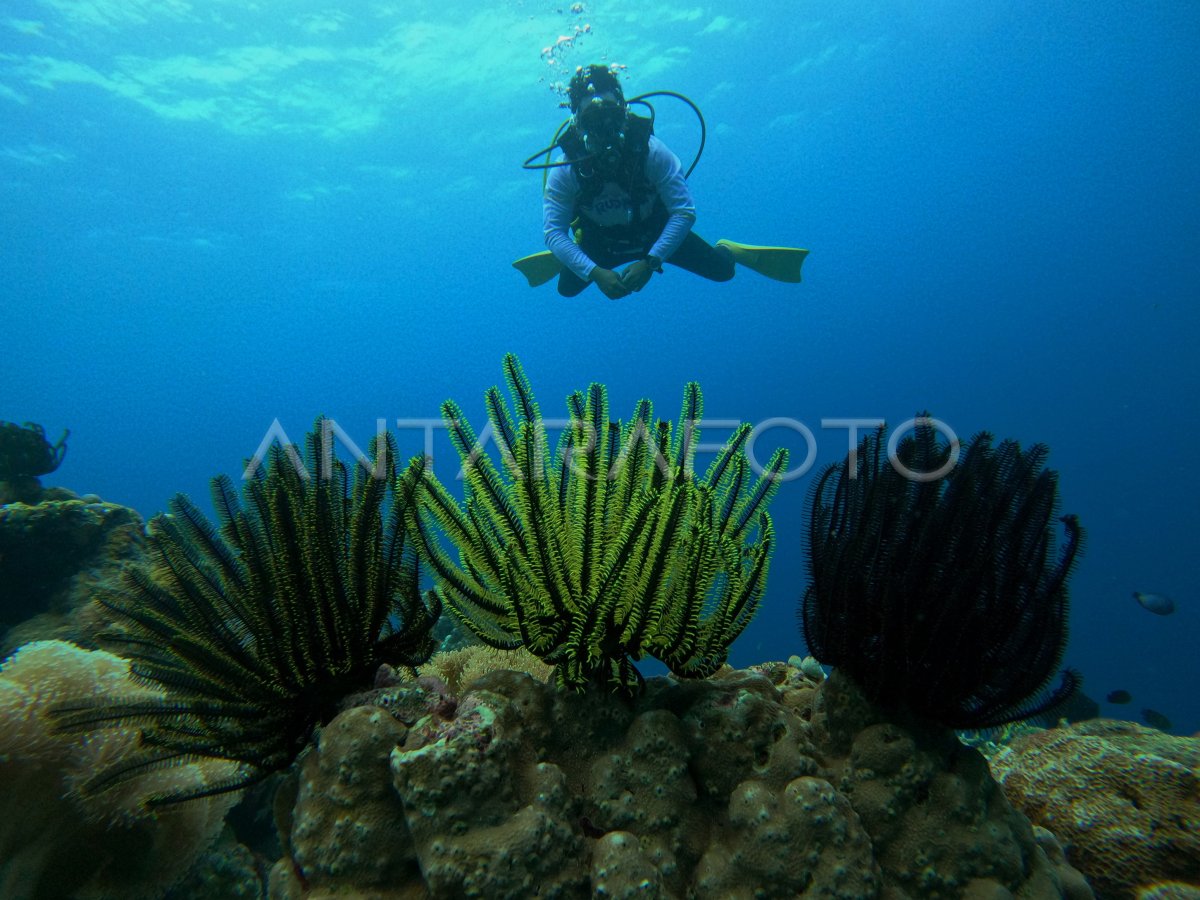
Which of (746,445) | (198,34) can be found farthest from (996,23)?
(746,445)

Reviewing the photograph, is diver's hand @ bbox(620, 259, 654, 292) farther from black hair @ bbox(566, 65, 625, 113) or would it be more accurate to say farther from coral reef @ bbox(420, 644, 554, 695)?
coral reef @ bbox(420, 644, 554, 695)

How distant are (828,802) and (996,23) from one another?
6799 cm

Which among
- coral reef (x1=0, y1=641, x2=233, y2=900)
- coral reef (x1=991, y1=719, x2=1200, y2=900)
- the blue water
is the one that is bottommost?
coral reef (x1=991, y1=719, x2=1200, y2=900)

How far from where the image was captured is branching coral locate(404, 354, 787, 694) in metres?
2.16

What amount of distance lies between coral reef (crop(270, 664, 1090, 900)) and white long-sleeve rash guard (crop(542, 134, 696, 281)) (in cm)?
784

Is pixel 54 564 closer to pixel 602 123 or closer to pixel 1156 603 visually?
pixel 602 123

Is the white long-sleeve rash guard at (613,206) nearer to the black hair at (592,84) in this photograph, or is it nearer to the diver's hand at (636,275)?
the diver's hand at (636,275)

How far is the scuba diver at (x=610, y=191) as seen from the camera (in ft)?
30.0

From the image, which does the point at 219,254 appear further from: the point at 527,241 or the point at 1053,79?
the point at 1053,79

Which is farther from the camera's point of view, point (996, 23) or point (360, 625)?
point (996, 23)

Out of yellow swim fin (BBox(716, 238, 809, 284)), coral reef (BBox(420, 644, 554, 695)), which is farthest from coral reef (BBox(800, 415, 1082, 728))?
yellow swim fin (BBox(716, 238, 809, 284))

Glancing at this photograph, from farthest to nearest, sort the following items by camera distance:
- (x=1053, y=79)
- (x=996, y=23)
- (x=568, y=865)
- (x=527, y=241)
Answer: (x=527, y=241)
(x=1053, y=79)
(x=996, y=23)
(x=568, y=865)

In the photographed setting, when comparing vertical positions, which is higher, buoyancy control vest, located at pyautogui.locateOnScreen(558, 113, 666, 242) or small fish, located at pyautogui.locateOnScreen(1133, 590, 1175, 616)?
buoyancy control vest, located at pyautogui.locateOnScreen(558, 113, 666, 242)

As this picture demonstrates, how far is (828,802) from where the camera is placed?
2037 millimetres
